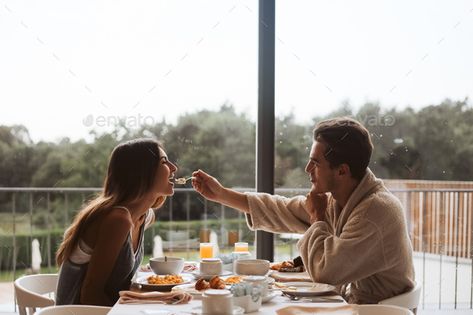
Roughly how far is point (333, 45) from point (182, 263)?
1711 millimetres

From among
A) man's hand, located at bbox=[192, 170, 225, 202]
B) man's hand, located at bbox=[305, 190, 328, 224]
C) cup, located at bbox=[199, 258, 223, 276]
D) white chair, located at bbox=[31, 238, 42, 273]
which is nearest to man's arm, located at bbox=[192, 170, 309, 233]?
man's hand, located at bbox=[192, 170, 225, 202]

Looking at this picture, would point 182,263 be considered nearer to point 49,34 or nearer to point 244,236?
point 244,236

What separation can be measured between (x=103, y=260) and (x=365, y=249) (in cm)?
82

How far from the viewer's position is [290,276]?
2197 millimetres

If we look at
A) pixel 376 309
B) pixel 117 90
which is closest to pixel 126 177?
pixel 376 309

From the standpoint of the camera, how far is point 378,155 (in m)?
3.46

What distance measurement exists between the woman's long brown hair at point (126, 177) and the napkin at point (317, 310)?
694 millimetres

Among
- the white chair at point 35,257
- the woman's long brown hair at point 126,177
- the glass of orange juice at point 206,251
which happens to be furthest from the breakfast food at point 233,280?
the white chair at point 35,257

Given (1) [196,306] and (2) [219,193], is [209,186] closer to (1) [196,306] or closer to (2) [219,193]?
(2) [219,193]

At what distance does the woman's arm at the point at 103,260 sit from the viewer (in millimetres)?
1905

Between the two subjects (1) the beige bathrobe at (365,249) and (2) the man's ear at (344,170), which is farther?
(2) the man's ear at (344,170)

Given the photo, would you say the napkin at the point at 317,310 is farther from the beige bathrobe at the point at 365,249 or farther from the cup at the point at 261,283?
the beige bathrobe at the point at 365,249

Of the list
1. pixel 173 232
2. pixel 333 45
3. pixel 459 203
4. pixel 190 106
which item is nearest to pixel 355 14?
pixel 333 45

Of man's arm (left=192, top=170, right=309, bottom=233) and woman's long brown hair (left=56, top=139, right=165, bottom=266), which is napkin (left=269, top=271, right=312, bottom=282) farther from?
woman's long brown hair (left=56, top=139, right=165, bottom=266)
